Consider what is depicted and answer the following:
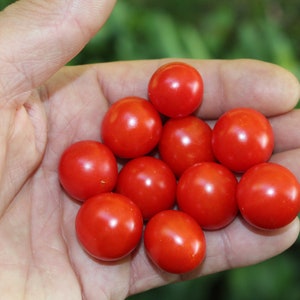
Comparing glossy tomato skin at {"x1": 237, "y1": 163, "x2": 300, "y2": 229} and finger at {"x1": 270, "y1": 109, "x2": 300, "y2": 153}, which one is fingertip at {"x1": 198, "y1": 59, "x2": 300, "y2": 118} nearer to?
finger at {"x1": 270, "y1": 109, "x2": 300, "y2": 153}

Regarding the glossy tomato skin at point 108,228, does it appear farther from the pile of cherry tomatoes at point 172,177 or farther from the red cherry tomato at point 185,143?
the red cherry tomato at point 185,143

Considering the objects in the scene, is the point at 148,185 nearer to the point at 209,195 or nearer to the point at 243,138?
the point at 209,195

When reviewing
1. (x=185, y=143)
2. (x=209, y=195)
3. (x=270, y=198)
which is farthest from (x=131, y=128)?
(x=270, y=198)

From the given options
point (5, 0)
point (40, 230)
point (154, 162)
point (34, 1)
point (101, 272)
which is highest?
point (34, 1)

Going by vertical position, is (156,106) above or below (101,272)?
above

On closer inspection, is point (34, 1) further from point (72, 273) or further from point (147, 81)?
point (72, 273)

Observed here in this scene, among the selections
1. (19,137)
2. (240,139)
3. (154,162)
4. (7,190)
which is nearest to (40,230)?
(7,190)
